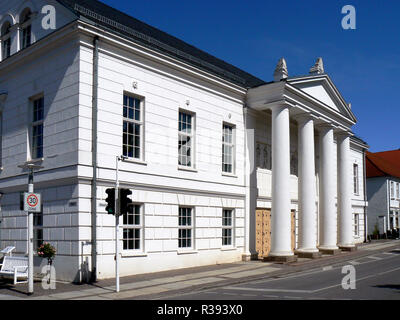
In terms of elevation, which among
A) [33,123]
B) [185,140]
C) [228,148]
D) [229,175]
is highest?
[33,123]

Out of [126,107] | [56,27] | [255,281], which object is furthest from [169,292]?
[56,27]

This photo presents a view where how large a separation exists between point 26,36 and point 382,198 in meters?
42.7

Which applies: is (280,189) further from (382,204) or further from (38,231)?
(382,204)

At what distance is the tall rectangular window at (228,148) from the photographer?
80.4ft

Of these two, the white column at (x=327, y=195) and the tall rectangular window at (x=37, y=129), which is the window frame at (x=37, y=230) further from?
the white column at (x=327, y=195)

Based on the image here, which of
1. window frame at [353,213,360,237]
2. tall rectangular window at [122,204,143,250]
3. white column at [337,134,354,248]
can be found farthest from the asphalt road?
window frame at [353,213,360,237]

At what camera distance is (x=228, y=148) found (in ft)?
81.3

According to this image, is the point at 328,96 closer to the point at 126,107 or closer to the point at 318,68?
the point at 318,68

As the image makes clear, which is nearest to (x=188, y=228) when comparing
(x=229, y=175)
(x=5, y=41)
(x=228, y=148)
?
(x=229, y=175)

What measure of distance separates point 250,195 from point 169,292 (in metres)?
11.8

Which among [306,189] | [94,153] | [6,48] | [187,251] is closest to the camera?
[94,153]

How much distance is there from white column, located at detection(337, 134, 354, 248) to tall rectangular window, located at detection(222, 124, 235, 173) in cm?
1101

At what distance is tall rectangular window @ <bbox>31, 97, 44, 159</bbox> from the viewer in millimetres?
19594

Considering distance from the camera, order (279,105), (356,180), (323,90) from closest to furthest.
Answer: (279,105)
(323,90)
(356,180)
